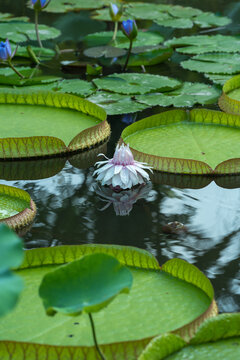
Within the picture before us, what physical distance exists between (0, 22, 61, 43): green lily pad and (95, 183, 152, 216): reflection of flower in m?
2.82

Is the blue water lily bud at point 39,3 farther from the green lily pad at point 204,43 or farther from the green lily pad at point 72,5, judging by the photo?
the green lily pad at point 72,5

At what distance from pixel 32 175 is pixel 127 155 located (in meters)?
0.48

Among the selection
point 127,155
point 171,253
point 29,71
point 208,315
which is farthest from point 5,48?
point 208,315

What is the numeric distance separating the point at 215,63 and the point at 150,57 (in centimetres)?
51

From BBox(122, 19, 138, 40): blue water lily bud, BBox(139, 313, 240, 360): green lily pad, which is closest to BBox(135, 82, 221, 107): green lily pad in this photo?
BBox(122, 19, 138, 40): blue water lily bud

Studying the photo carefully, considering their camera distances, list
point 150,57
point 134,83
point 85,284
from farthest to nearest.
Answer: point 150,57, point 134,83, point 85,284

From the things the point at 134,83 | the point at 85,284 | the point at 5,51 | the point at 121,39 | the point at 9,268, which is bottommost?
the point at 121,39

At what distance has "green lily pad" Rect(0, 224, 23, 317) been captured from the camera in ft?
3.27

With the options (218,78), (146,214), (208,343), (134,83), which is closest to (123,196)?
(146,214)

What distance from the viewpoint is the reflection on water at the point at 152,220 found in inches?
80.4

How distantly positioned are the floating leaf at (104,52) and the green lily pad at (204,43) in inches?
17.5

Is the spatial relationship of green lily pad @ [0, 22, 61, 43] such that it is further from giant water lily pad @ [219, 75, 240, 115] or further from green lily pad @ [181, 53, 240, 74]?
giant water lily pad @ [219, 75, 240, 115]

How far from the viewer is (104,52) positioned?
16.3 ft

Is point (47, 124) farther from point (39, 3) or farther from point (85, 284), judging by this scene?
point (85, 284)
